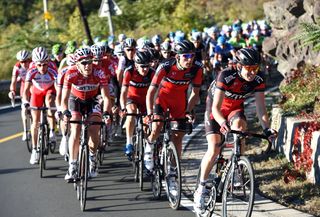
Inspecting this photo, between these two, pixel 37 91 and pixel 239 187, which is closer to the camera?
pixel 239 187

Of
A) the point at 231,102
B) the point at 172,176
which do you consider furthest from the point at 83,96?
the point at 231,102

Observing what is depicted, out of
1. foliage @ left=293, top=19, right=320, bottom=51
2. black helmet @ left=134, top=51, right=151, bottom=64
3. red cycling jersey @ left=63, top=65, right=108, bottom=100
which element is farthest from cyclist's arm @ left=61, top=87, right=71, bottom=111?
foliage @ left=293, top=19, right=320, bottom=51

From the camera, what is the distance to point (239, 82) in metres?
7.52

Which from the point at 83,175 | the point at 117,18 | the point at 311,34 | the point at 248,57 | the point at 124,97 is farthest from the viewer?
the point at 117,18

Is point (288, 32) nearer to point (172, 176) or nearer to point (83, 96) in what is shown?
point (83, 96)

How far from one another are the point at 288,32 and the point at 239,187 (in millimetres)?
Answer: 8701

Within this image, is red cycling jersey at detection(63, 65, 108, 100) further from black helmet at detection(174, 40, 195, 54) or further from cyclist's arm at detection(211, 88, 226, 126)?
cyclist's arm at detection(211, 88, 226, 126)

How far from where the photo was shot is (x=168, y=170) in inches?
336

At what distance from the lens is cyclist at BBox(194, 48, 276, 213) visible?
7.17m

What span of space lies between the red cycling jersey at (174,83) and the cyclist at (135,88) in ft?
2.48

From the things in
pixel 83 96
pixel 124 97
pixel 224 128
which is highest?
pixel 83 96

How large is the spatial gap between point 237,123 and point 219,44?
39.1ft

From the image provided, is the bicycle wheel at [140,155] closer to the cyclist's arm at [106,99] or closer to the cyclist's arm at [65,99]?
the cyclist's arm at [106,99]

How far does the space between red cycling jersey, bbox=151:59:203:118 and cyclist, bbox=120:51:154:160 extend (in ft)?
2.48
